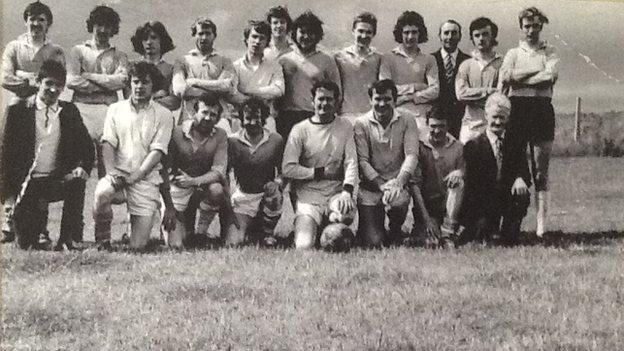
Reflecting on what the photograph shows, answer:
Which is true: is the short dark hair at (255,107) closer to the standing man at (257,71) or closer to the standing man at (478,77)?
the standing man at (257,71)

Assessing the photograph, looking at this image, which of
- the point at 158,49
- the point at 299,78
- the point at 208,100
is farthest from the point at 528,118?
the point at 158,49

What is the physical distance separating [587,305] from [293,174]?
1367mm

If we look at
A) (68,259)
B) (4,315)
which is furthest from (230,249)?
(4,315)

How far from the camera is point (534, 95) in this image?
389 centimetres

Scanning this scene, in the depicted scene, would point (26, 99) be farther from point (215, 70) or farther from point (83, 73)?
point (215, 70)

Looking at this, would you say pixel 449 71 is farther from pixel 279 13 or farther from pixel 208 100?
pixel 208 100

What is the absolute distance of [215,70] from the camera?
3572mm

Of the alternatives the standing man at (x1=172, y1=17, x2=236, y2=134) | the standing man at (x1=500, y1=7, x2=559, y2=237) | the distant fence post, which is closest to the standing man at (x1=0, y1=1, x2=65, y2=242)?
the standing man at (x1=172, y1=17, x2=236, y2=134)

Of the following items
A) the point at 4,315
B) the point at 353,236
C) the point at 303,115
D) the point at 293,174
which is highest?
the point at 303,115

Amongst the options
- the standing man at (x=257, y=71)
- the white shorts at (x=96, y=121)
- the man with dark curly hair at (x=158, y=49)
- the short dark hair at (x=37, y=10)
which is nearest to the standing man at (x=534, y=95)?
the standing man at (x=257, y=71)

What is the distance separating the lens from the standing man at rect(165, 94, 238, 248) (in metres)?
3.54

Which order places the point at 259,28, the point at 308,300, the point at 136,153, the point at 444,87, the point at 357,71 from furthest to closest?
the point at 444,87
the point at 357,71
the point at 259,28
the point at 136,153
the point at 308,300

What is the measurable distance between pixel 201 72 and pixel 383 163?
2.95 feet

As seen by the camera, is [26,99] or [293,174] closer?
[26,99]
